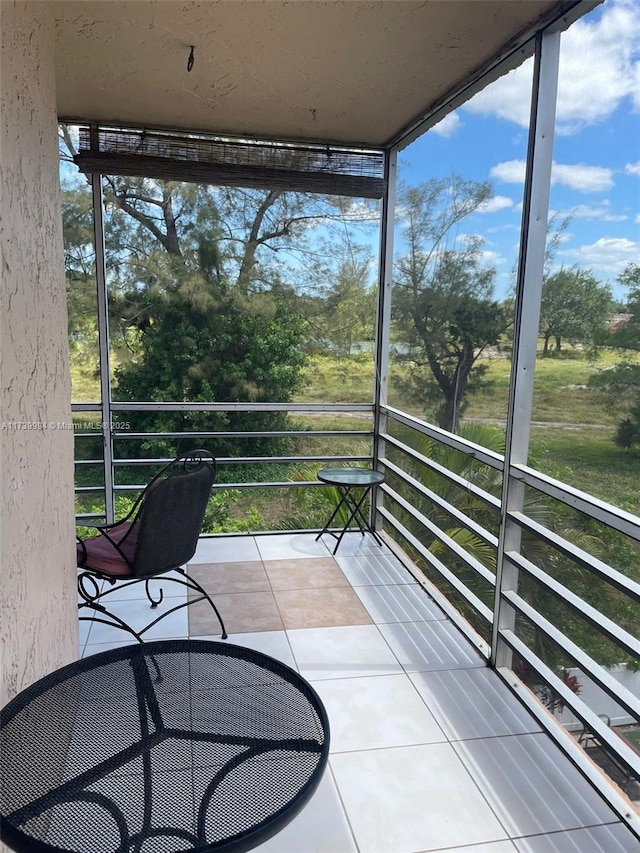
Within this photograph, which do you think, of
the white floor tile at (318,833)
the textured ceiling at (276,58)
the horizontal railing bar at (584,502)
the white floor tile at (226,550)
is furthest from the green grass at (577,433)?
the white floor tile at (318,833)

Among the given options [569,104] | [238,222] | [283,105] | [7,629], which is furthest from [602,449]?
[238,222]

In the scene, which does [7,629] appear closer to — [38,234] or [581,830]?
[38,234]

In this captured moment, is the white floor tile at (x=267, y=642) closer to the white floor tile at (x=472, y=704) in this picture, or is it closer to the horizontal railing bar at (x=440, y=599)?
the white floor tile at (x=472, y=704)

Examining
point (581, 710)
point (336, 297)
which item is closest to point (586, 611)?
point (581, 710)

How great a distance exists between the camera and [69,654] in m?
1.82

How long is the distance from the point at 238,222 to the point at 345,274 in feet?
3.83

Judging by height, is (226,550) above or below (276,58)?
below

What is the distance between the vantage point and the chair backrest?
221 cm

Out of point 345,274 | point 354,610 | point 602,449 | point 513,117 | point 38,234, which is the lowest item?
point 354,610

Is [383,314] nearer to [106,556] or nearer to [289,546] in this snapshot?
[289,546]

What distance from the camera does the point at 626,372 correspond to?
2809mm

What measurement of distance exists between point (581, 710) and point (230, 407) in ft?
8.58

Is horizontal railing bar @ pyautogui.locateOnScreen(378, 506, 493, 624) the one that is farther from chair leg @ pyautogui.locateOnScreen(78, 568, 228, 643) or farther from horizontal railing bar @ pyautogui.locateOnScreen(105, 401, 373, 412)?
chair leg @ pyautogui.locateOnScreen(78, 568, 228, 643)

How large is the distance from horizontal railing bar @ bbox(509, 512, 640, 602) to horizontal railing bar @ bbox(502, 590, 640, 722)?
0.94 feet
